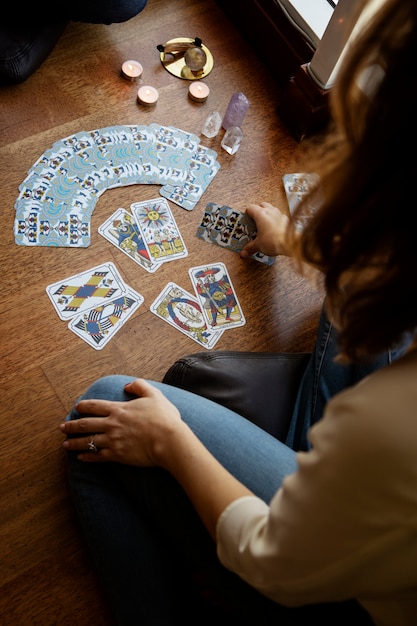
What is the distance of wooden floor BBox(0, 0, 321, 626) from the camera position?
1371 mm

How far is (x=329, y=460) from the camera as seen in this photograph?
2.32 ft

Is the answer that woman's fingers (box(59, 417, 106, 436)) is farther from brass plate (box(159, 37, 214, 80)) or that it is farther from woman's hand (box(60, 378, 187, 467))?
brass plate (box(159, 37, 214, 80))

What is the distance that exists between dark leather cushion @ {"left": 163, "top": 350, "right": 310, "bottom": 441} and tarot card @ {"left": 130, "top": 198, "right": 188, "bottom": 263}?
50 cm

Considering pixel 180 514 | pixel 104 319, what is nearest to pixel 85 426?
pixel 180 514

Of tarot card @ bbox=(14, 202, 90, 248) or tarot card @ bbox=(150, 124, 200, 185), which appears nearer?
tarot card @ bbox=(14, 202, 90, 248)

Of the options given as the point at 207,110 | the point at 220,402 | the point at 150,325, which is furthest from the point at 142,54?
the point at 220,402

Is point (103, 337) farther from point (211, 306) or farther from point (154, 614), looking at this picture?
point (154, 614)

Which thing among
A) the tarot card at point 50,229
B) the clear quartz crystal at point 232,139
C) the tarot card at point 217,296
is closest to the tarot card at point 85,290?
the tarot card at point 50,229

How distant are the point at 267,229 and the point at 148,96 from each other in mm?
673

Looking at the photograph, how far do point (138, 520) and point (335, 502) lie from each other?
1.95 feet

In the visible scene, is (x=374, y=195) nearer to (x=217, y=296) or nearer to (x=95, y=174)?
(x=217, y=296)

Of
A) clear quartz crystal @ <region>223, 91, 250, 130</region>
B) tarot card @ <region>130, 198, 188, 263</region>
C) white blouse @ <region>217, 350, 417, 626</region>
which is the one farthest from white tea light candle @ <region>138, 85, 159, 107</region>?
white blouse @ <region>217, 350, 417, 626</region>

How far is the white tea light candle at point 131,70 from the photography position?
2.00 m

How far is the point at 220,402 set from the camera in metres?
1.30
